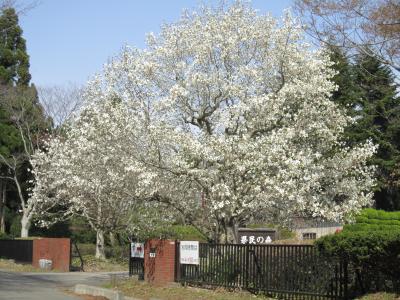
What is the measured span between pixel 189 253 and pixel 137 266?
3.04 meters

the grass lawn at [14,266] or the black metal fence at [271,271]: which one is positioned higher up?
the black metal fence at [271,271]

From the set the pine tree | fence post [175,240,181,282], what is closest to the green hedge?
fence post [175,240,181,282]

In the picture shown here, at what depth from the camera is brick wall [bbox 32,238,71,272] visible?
97.8ft

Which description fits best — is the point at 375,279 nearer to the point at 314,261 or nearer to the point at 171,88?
the point at 314,261

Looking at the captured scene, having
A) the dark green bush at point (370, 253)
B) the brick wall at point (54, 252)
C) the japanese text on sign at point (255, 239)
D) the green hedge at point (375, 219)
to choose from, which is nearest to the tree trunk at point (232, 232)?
the green hedge at point (375, 219)

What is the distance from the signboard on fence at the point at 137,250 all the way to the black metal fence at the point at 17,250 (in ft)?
41.5

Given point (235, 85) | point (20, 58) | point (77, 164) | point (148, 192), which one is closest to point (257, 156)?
point (235, 85)

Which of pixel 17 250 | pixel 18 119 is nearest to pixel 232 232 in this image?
pixel 17 250

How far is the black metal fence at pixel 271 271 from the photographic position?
14.9m

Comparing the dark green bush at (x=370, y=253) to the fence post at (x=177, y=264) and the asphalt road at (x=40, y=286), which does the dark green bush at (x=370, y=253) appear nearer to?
the fence post at (x=177, y=264)

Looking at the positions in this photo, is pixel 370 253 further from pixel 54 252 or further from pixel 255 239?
pixel 54 252

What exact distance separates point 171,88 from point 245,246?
560 cm

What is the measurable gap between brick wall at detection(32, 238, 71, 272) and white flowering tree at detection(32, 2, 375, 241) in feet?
33.6

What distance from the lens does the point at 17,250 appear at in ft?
110
